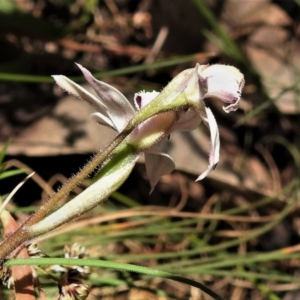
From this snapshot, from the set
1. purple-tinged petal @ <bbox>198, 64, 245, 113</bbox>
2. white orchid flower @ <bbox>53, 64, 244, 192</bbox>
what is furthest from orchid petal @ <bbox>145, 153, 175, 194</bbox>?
purple-tinged petal @ <bbox>198, 64, 245, 113</bbox>

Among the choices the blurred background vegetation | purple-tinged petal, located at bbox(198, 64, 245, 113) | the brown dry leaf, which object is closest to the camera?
purple-tinged petal, located at bbox(198, 64, 245, 113)

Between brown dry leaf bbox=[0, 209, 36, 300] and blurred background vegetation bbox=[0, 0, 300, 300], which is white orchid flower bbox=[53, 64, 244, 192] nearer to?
brown dry leaf bbox=[0, 209, 36, 300]

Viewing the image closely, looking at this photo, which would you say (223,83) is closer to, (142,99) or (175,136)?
(142,99)

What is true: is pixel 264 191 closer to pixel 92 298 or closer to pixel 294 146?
pixel 294 146

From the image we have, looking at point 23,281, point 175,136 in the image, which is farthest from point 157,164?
point 175,136

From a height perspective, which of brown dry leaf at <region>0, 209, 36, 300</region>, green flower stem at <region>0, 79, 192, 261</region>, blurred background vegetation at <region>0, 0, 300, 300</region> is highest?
blurred background vegetation at <region>0, 0, 300, 300</region>

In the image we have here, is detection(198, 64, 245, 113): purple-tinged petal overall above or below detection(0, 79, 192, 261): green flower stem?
above
